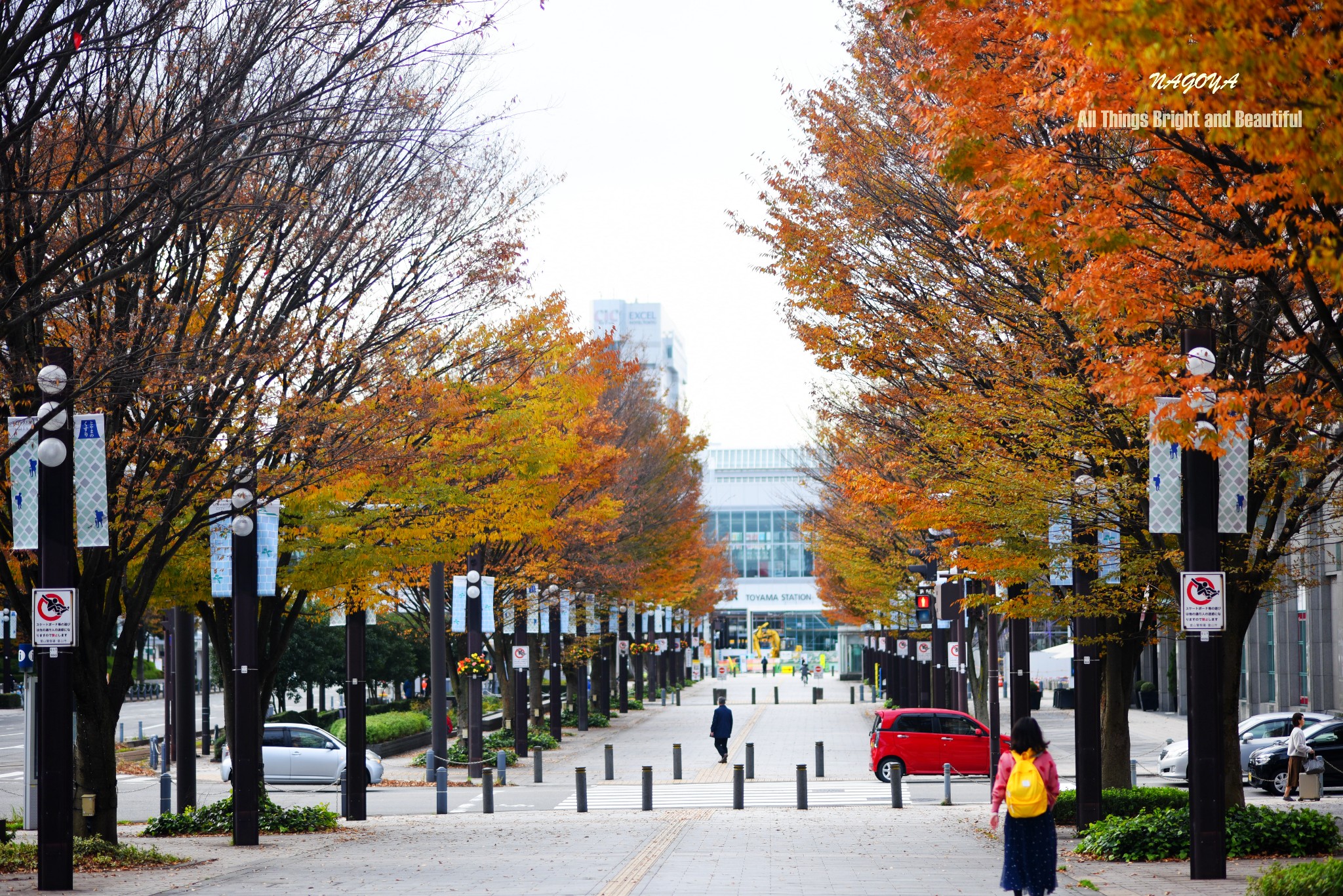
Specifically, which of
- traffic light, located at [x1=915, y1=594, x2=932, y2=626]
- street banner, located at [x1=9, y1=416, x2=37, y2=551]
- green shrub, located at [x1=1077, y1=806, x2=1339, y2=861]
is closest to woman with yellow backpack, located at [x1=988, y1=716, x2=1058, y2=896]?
green shrub, located at [x1=1077, y1=806, x2=1339, y2=861]

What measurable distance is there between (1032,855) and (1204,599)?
358 centimetres

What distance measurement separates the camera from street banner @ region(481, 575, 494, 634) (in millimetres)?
30250

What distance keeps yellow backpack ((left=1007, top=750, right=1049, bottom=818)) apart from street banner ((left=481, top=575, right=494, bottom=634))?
20657mm

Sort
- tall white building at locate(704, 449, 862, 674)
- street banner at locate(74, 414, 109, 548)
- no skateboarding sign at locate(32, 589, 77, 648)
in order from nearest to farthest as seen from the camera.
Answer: no skateboarding sign at locate(32, 589, 77, 648), street banner at locate(74, 414, 109, 548), tall white building at locate(704, 449, 862, 674)

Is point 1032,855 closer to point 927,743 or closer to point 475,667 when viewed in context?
point 927,743

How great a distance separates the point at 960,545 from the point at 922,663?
110ft

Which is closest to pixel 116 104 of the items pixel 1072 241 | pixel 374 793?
pixel 1072 241

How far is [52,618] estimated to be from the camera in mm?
12680

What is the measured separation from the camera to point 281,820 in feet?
62.8

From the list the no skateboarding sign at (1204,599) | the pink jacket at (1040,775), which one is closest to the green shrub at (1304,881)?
the pink jacket at (1040,775)

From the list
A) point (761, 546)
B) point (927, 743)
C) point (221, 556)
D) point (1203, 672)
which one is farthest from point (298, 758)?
point (761, 546)

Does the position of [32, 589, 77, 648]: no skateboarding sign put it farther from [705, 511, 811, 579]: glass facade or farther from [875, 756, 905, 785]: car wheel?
[705, 511, 811, 579]: glass facade

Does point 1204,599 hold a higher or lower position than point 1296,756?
higher

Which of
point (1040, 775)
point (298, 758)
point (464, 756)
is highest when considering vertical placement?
point (1040, 775)
